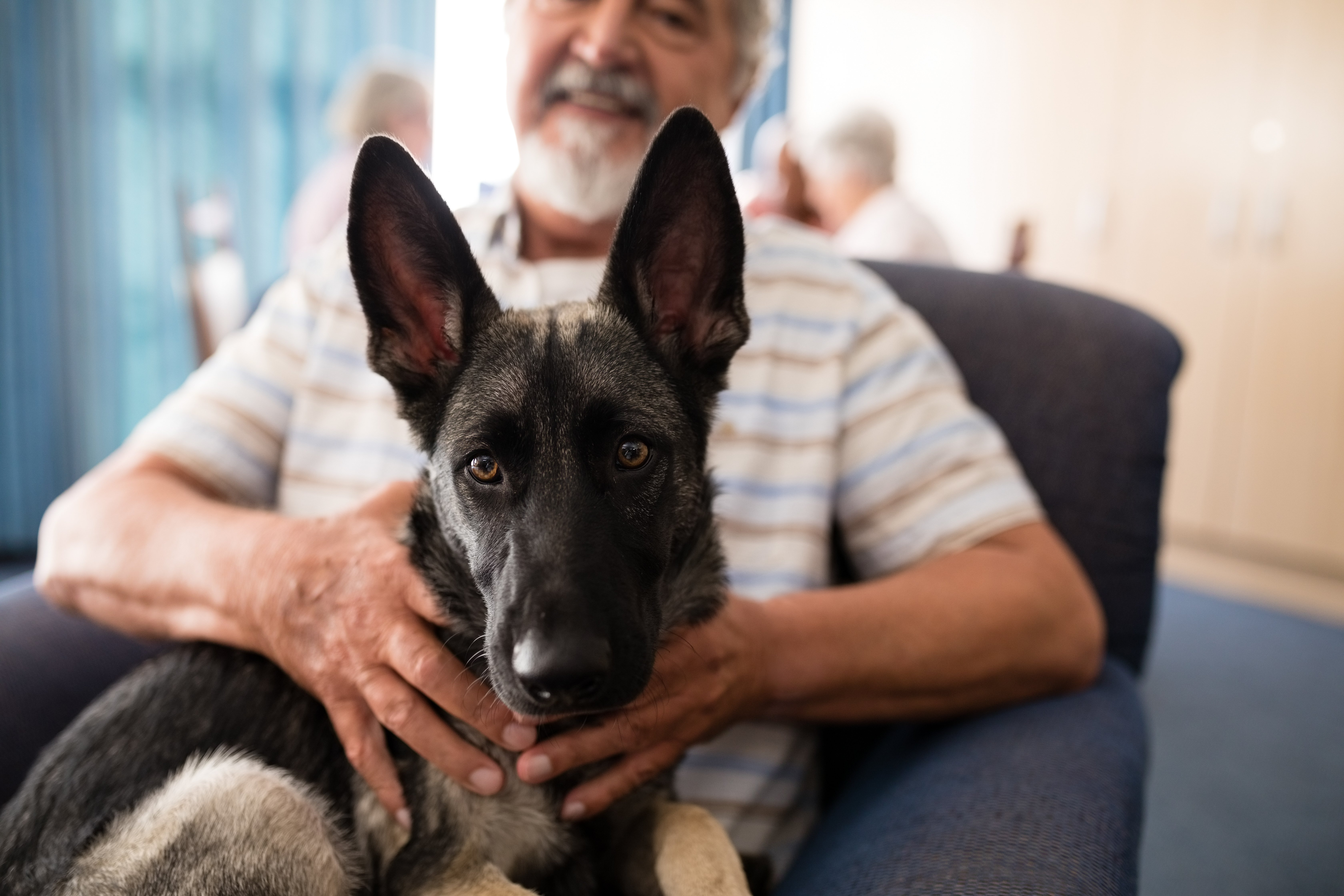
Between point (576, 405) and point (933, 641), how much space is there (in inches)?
29.0

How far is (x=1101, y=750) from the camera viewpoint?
133cm

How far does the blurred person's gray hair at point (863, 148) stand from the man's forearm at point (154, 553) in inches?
145

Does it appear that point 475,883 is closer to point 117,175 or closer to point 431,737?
point 431,737

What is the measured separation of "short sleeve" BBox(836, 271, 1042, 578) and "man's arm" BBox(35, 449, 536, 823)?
79 centimetres

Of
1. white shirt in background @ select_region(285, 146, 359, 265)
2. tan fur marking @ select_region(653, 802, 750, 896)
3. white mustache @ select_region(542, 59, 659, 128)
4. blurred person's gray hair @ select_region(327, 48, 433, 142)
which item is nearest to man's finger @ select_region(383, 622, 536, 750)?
tan fur marking @ select_region(653, 802, 750, 896)

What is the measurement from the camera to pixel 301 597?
1283 mm

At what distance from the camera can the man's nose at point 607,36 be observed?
174 centimetres

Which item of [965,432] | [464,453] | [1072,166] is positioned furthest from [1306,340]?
[464,453]

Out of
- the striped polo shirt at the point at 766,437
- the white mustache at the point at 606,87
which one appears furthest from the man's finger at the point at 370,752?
the white mustache at the point at 606,87

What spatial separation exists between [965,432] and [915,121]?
663 cm

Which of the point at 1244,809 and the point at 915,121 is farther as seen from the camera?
the point at 915,121

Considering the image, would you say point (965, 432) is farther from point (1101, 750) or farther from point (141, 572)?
point (141, 572)

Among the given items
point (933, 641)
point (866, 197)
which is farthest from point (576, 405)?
point (866, 197)

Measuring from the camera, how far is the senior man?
49.0 inches
